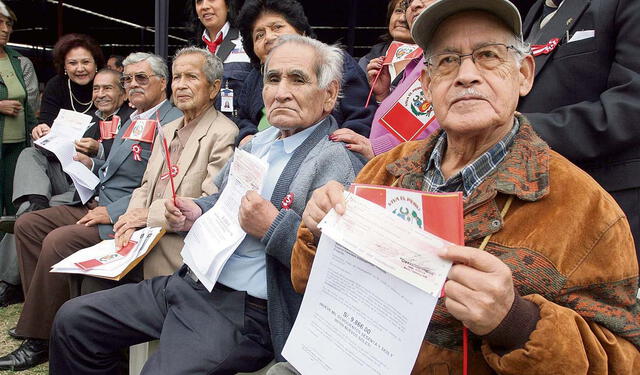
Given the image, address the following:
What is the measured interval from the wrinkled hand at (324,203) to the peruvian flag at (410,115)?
0.82m

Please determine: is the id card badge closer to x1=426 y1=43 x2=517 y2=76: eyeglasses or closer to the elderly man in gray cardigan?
the elderly man in gray cardigan

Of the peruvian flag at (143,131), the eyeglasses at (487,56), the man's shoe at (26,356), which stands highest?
the eyeglasses at (487,56)

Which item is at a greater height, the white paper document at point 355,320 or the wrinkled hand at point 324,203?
the wrinkled hand at point 324,203

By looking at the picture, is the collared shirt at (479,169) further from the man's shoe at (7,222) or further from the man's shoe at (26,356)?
the man's shoe at (7,222)

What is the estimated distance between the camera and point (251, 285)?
2.06 m

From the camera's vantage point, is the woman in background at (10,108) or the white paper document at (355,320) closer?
the white paper document at (355,320)

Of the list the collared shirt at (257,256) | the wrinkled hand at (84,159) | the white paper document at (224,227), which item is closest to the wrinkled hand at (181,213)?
the white paper document at (224,227)

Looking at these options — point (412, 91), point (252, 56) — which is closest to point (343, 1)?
point (252, 56)

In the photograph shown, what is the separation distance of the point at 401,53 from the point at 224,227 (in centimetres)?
118

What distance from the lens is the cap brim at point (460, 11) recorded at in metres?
1.25

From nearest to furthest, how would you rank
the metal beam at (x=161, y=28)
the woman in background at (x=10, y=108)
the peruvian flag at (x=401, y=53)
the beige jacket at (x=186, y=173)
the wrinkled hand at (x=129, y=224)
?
the peruvian flag at (x=401, y=53) → the beige jacket at (x=186, y=173) → the wrinkled hand at (x=129, y=224) → the metal beam at (x=161, y=28) → the woman in background at (x=10, y=108)

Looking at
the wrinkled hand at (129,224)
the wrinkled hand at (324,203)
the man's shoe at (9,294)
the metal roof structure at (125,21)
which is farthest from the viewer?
the metal roof structure at (125,21)

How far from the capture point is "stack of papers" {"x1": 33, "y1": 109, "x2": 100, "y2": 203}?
137 inches

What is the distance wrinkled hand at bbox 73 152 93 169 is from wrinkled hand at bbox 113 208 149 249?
100 cm
